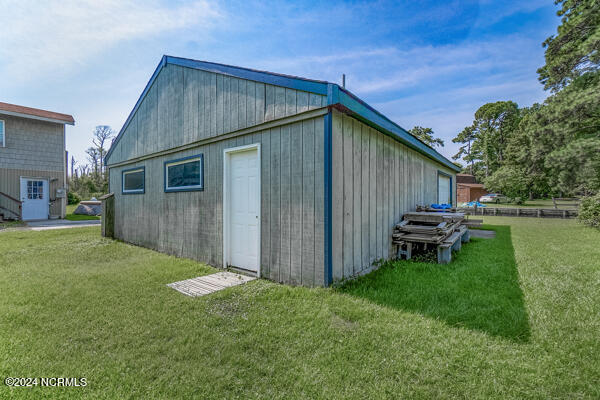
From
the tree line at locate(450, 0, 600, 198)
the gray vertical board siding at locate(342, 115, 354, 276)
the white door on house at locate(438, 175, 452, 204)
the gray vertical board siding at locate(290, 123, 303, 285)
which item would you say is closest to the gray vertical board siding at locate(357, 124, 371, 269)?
the gray vertical board siding at locate(342, 115, 354, 276)

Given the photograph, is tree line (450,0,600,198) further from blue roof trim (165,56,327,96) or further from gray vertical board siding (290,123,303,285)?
gray vertical board siding (290,123,303,285)

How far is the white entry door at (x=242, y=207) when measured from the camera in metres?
4.25

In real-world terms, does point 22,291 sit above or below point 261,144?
below

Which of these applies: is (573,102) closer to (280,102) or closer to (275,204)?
(280,102)

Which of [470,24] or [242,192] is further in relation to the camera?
[470,24]

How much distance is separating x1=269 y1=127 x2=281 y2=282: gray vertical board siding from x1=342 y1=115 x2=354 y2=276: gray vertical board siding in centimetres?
94

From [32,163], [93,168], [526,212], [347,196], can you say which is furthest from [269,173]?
[93,168]

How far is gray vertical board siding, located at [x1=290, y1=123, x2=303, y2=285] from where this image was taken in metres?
3.60

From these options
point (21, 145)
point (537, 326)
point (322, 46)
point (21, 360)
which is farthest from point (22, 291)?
point (21, 145)

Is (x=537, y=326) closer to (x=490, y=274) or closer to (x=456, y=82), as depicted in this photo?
(x=490, y=274)

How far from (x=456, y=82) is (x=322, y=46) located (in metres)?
5.62

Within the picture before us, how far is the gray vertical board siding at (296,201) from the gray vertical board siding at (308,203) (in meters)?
0.05

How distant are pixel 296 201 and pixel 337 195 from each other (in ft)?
1.89

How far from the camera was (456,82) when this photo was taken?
9.27m
